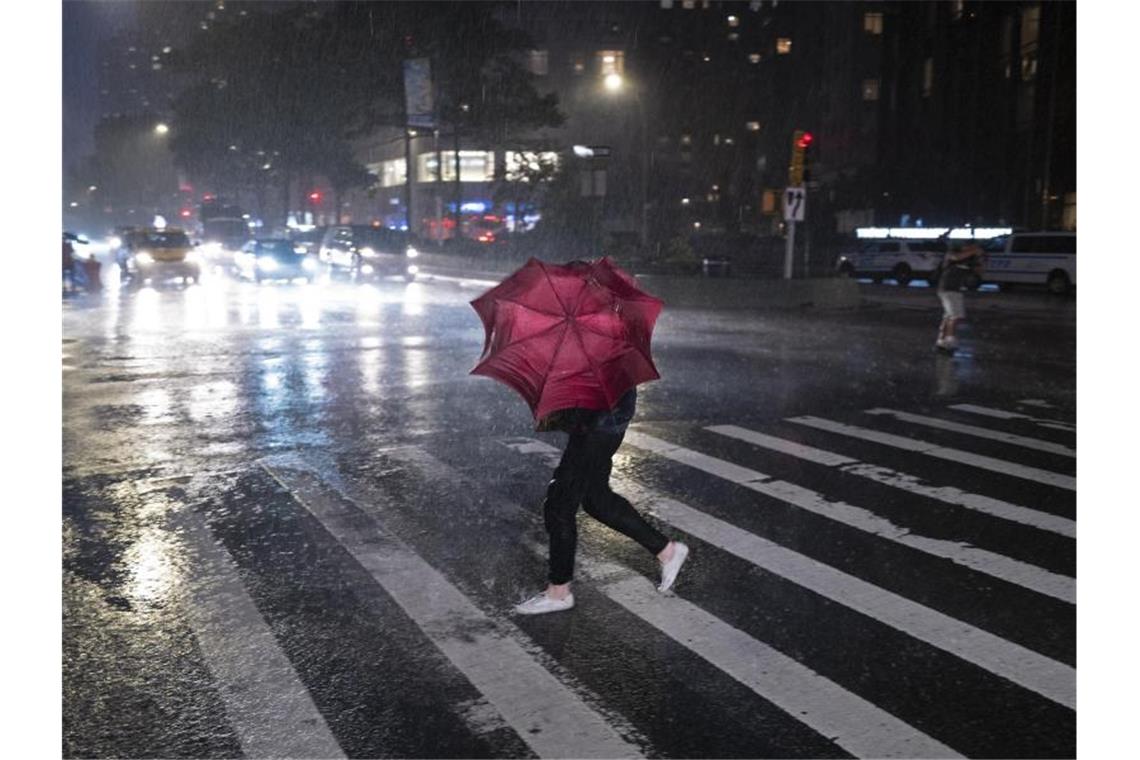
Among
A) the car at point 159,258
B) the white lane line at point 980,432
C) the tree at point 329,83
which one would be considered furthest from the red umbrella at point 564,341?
the tree at point 329,83

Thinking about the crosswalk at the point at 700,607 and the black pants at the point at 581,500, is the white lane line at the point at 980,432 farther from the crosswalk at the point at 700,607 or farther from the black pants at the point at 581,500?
the black pants at the point at 581,500

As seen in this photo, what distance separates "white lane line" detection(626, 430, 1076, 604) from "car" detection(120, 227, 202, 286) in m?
28.0

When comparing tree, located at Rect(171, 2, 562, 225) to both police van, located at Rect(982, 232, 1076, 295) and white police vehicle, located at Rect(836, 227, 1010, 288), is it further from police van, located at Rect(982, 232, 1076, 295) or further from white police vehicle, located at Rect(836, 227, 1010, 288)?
police van, located at Rect(982, 232, 1076, 295)

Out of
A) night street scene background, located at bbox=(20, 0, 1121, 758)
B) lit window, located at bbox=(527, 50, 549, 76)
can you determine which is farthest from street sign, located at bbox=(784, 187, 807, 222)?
lit window, located at bbox=(527, 50, 549, 76)

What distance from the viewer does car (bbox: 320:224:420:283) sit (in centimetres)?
3606

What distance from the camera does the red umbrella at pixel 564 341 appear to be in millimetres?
4797

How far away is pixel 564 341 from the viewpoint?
480 centimetres

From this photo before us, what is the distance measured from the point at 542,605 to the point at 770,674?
1.32m

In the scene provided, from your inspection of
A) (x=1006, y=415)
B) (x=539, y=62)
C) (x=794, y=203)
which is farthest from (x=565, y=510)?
(x=539, y=62)

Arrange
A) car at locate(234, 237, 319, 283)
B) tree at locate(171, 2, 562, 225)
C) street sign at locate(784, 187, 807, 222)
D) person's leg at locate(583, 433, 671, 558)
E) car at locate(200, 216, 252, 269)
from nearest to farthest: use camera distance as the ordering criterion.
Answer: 1. person's leg at locate(583, 433, 671, 558)
2. street sign at locate(784, 187, 807, 222)
3. car at locate(234, 237, 319, 283)
4. tree at locate(171, 2, 562, 225)
5. car at locate(200, 216, 252, 269)

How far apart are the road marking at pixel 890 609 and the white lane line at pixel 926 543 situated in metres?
0.76

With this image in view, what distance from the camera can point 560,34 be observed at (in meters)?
79.8

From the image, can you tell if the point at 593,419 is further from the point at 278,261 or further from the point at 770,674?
the point at 278,261
